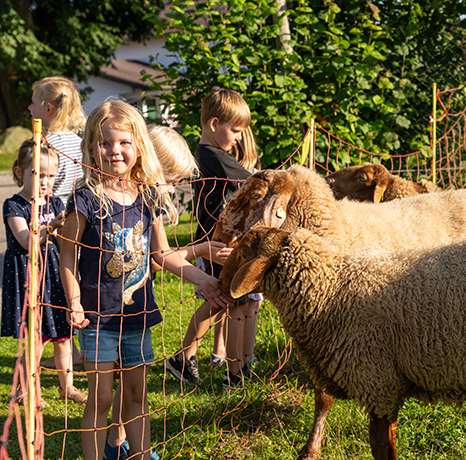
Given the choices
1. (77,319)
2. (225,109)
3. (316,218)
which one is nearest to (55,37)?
(225,109)

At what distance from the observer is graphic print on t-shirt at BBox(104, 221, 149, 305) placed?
249 centimetres

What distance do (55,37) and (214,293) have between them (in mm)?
18138

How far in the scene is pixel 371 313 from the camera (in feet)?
7.25

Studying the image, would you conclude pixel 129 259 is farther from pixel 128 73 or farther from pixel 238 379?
pixel 128 73

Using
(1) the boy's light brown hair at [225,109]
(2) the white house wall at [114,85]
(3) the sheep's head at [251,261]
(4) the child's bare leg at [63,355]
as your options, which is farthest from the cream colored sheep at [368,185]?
(2) the white house wall at [114,85]

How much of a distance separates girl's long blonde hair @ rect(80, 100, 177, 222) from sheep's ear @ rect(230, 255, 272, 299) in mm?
639

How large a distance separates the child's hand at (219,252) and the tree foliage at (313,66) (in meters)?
3.01

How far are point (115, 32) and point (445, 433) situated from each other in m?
19.4

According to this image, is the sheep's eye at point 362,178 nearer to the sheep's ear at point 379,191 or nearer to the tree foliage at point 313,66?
the sheep's ear at point 379,191

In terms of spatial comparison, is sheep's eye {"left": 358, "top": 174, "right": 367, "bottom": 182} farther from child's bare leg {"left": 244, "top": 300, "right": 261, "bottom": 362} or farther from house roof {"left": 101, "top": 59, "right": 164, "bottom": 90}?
house roof {"left": 101, "top": 59, "right": 164, "bottom": 90}

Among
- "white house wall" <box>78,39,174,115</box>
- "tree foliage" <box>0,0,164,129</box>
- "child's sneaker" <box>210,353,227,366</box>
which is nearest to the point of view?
"child's sneaker" <box>210,353,227,366</box>

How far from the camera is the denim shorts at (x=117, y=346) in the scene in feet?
7.98

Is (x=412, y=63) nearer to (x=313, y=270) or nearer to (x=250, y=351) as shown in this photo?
(x=250, y=351)

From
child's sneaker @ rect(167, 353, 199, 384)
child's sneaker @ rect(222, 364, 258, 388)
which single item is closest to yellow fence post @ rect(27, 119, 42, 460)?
child's sneaker @ rect(222, 364, 258, 388)
